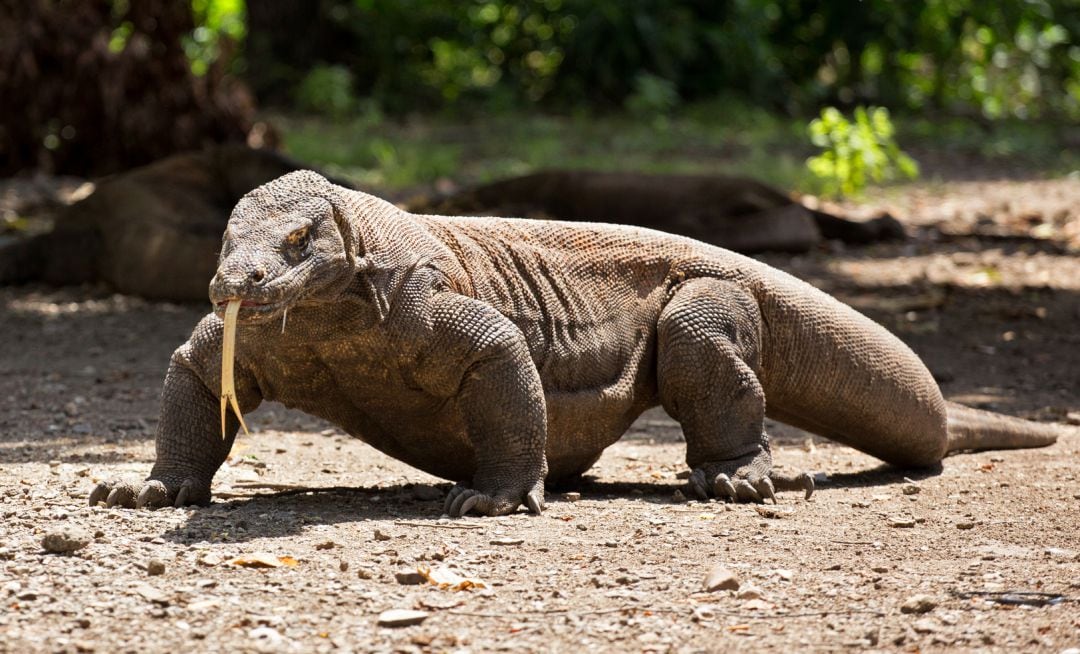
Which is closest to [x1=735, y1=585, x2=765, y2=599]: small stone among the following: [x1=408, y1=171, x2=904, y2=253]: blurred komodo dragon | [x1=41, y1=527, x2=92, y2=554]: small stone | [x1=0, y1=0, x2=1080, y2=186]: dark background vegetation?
[x1=41, y1=527, x2=92, y2=554]: small stone

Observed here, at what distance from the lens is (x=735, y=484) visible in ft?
14.8

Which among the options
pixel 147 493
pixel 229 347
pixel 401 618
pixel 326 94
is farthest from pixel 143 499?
pixel 326 94

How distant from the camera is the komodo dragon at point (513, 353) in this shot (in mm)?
3949

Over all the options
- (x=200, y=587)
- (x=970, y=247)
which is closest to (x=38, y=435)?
(x=200, y=587)

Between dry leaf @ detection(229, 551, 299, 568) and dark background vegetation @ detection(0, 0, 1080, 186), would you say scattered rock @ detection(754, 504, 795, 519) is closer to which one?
dry leaf @ detection(229, 551, 299, 568)

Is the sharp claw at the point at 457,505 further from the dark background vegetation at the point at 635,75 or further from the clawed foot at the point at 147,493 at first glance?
the dark background vegetation at the point at 635,75

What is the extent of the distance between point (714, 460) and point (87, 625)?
2.07 metres

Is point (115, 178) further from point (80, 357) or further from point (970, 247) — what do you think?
point (970, 247)

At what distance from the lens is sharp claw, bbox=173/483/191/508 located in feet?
13.6

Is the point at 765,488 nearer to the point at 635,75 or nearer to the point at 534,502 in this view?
the point at 534,502

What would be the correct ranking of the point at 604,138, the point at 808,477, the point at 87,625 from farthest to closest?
1. the point at 604,138
2. the point at 808,477
3. the point at 87,625

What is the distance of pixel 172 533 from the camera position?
3.79 metres

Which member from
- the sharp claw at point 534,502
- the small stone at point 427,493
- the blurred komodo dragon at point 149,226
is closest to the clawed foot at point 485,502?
the sharp claw at point 534,502

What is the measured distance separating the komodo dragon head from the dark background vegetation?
8259mm
